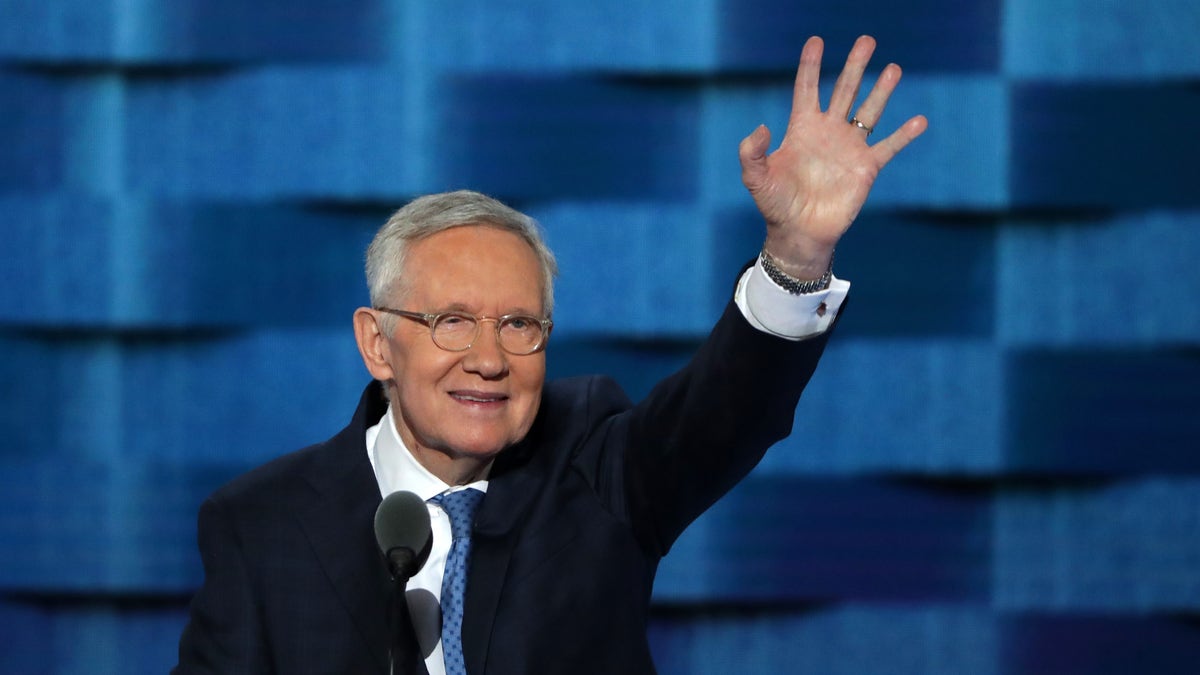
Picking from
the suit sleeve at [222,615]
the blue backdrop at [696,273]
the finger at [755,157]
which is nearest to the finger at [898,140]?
the finger at [755,157]

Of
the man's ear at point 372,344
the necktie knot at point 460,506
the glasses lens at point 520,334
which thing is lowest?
the necktie knot at point 460,506

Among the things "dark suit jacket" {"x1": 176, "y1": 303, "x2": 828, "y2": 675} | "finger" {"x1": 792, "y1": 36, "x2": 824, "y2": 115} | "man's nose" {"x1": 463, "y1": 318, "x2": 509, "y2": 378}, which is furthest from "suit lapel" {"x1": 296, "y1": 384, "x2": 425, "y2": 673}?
"finger" {"x1": 792, "y1": 36, "x2": 824, "y2": 115}

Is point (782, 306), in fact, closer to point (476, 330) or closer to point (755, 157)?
point (755, 157)

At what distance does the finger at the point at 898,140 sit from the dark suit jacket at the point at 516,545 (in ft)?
0.74

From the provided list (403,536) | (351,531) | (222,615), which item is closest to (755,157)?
(403,536)

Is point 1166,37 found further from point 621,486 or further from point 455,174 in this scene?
point 621,486

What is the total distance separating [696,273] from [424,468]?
109 centimetres

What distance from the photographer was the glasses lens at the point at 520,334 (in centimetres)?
161

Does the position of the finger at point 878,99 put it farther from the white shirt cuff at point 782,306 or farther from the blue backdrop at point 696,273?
the blue backdrop at point 696,273

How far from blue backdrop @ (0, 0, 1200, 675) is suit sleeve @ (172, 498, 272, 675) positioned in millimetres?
1060

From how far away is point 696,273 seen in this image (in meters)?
2.68

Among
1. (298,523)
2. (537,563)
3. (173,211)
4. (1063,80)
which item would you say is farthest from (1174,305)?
(173,211)

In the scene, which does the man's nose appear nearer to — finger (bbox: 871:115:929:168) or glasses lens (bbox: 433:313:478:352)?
glasses lens (bbox: 433:313:478:352)

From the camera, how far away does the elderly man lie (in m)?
1.50
